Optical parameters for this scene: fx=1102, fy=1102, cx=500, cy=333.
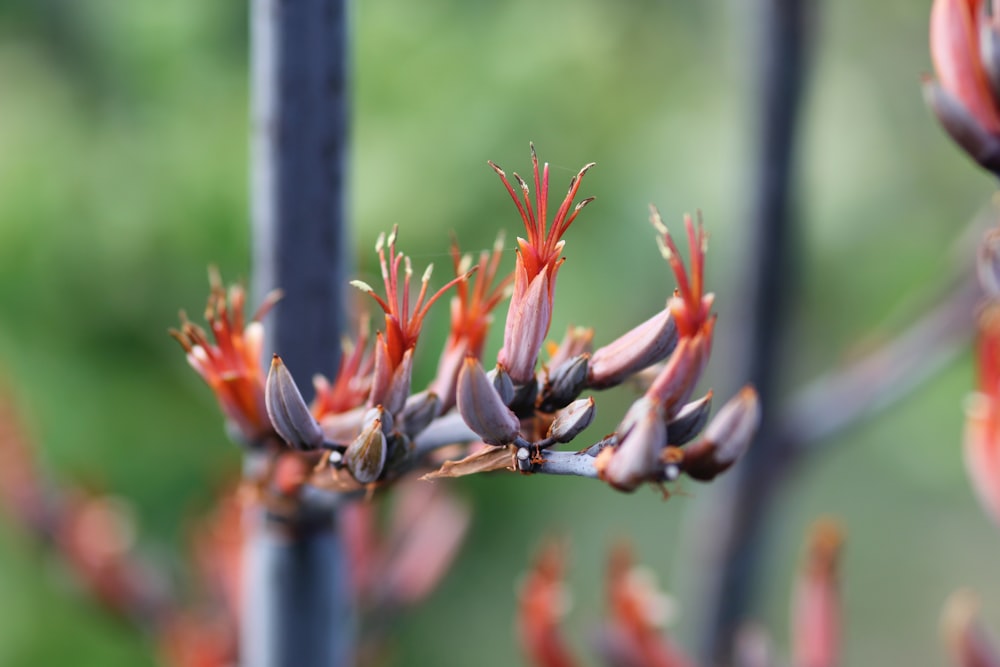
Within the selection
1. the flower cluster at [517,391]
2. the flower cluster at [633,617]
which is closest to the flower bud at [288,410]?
the flower cluster at [517,391]

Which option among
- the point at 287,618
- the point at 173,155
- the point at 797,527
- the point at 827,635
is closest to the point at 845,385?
the point at 827,635

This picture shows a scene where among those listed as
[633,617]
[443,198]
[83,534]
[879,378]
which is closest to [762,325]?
[879,378]

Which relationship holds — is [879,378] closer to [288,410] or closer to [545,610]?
[545,610]

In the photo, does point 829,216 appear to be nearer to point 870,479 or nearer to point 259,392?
point 870,479

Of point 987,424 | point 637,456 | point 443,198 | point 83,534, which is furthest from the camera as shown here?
point 443,198

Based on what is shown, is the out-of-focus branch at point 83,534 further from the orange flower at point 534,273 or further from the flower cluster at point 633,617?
the orange flower at point 534,273

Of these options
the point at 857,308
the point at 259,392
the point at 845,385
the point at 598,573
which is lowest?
the point at 598,573
